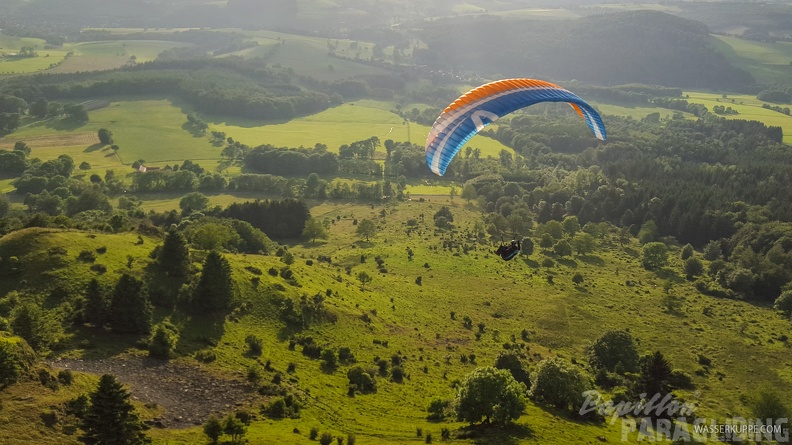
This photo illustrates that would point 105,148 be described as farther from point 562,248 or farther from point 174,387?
point 174,387

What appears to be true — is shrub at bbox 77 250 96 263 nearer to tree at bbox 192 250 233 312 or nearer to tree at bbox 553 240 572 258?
tree at bbox 192 250 233 312

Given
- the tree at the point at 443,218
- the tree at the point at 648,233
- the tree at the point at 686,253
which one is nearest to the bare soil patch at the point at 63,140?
the tree at the point at 443,218

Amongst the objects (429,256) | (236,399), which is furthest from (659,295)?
(236,399)

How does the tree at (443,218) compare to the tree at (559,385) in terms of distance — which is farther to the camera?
the tree at (443,218)

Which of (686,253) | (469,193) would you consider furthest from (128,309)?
(469,193)

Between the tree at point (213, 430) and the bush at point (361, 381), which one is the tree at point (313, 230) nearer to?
the bush at point (361, 381)

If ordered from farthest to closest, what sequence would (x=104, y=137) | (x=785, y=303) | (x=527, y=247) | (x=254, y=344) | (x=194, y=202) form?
(x=104, y=137) → (x=194, y=202) → (x=527, y=247) → (x=785, y=303) → (x=254, y=344)

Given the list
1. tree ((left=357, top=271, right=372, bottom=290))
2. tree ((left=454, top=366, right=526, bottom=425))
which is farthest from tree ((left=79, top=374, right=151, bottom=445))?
tree ((left=357, top=271, right=372, bottom=290))

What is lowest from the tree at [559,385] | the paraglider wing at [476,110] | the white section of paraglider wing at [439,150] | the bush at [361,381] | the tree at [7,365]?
the bush at [361,381]
